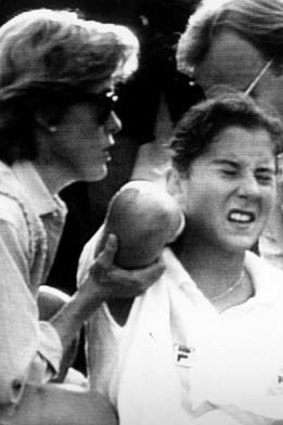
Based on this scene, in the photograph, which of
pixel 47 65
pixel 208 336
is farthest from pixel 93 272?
pixel 47 65

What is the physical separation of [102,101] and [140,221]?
27 centimetres

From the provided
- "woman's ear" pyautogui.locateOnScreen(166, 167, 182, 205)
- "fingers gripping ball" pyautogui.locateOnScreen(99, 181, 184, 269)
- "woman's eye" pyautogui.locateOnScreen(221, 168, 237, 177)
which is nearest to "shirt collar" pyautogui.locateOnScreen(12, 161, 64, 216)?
"fingers gripping ball" pyautogui.locateOnScreen(99, 181, 184, 269)

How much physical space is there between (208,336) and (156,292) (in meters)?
0.15

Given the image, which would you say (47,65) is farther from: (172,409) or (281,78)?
(172,409)

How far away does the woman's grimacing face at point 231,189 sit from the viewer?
2.57 meters

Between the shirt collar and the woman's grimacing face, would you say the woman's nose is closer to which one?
the woman's grimacing face

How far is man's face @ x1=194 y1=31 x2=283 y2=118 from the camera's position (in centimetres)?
257

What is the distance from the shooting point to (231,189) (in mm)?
2561

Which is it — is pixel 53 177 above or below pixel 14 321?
above

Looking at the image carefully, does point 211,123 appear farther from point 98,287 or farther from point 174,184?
point 98,287

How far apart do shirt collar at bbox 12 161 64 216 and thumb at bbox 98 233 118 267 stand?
127 mm

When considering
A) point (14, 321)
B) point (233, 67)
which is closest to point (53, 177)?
point (14, 321)

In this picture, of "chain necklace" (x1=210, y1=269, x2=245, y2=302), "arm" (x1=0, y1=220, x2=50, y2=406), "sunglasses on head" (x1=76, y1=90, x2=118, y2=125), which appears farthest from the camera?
"chain necklace" (x1=210, y1=269, x2=245, y2=302)

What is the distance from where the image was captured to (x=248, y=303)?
2627 mm
